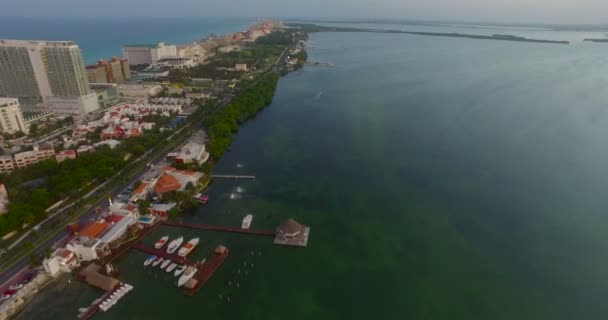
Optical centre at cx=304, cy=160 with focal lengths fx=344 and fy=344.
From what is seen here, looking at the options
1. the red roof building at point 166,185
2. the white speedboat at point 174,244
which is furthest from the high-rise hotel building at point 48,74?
the white speedboat at point 174,244

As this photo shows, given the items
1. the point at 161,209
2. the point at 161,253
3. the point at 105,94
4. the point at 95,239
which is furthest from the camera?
the point at 105,94

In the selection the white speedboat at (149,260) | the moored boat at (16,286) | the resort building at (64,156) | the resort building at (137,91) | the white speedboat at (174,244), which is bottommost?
the resort building at (137,91)

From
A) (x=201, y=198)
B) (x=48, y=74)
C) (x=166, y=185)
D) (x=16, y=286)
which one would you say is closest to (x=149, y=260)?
(x=16, y=286)

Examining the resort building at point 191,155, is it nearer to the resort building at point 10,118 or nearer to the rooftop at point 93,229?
the rooftop at point 93,229

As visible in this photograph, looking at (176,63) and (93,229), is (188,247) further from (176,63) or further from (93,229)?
(176,63)

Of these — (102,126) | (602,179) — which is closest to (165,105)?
(102,126)

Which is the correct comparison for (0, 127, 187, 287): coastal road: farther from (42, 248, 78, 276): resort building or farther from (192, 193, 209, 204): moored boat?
(192, 193, 209, 204): moored boat
